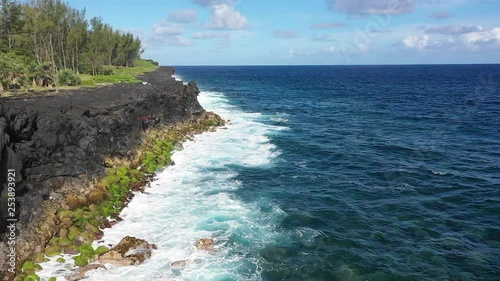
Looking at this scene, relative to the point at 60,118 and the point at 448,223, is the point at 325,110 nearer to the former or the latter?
the point at 448,223

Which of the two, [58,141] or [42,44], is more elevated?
[42,44]

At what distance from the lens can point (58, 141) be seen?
33.8 metres

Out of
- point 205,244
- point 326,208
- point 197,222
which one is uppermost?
point 326,208

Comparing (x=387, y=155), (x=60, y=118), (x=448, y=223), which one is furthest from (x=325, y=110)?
(x=60, y=118)

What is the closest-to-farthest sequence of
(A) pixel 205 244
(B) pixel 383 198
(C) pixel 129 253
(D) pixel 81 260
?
(D) pixel 81 260 < (C) pixel 129 253 < (A) pixel 205 244 < (B) pixel 383 198

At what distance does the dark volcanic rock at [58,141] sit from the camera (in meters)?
27.2

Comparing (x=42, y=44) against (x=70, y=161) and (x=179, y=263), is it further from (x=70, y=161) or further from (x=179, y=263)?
(x=179, y=263)

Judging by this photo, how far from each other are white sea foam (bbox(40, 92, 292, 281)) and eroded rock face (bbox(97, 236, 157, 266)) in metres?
0.51

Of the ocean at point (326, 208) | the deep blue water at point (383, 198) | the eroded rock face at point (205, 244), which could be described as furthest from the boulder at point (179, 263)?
the deep blue water at point (383, 198)

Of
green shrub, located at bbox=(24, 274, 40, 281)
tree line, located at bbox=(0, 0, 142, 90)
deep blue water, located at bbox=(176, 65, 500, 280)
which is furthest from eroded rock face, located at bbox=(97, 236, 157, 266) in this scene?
tree line, located at bbox=(0, 0, 142, 90)

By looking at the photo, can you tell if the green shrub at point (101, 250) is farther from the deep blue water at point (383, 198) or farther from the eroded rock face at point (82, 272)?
the deep blue water at point (383, 198)

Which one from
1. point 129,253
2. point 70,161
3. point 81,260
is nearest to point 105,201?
point 70,161

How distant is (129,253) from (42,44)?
6919 centimetres

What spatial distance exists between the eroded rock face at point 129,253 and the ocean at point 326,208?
635mm
